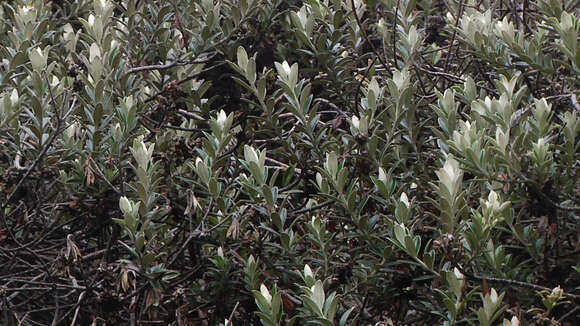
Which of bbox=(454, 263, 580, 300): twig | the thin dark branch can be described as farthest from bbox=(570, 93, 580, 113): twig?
the thin dark branch

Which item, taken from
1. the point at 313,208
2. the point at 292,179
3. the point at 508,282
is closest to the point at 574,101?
the point at 508,282

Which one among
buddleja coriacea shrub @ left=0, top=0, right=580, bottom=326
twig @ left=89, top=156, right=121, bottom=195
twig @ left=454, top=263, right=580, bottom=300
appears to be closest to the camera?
twig @ left=454, top=263, right=580, bottom=300

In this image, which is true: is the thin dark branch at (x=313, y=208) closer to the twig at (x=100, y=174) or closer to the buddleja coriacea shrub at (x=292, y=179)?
the buddleja coriacea shrub at (x=292, y=179)

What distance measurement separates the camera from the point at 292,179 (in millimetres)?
3387

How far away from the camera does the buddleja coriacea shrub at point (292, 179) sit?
8.78ft

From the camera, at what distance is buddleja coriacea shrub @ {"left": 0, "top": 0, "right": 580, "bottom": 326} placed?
2.68m

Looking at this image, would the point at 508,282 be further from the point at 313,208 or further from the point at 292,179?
the point at 292,179

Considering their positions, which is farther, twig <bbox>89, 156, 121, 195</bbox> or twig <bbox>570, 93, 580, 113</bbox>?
twig <bbox>89, 156, 121, 195</bbox>

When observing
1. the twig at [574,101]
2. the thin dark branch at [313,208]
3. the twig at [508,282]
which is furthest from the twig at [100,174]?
the twig at [574,101]

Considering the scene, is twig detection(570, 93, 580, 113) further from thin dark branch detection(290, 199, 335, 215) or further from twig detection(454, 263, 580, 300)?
thin dark branch detection(290, 199, 335, 215)

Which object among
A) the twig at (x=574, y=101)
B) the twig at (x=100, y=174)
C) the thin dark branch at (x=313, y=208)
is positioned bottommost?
the thin dark branch at (x=313, y=208)

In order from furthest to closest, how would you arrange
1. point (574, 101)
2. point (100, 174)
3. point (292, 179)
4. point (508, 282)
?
point (292, 179) < point (100, 174) < point (574, 101) < point (508, 282)

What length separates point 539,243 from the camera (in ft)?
8.86

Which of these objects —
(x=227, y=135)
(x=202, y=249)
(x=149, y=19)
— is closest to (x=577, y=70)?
(x=227, y=135)
